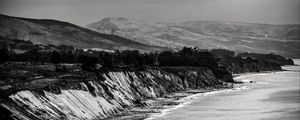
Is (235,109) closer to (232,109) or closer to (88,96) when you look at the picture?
(232,109)

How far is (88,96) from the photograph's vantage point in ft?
205

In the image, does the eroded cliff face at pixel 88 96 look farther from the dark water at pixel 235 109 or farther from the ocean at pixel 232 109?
the dark water at pixel 235 109

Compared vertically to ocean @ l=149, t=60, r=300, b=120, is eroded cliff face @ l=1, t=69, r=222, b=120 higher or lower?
higher

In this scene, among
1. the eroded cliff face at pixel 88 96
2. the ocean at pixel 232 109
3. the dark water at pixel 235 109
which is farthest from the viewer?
the dark water at pixel 235 109

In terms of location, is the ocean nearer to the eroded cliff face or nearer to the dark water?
the dark water

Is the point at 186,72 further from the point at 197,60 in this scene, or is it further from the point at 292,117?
the point at 292,117

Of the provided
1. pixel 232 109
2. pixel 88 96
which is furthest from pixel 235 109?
pixel 88 96

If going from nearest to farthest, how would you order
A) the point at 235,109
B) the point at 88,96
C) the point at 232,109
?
the point at 88,96 → the point at 232,109 → the point at 235,109

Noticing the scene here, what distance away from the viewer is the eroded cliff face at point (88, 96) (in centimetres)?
4916

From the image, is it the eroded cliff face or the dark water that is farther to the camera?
the dark water

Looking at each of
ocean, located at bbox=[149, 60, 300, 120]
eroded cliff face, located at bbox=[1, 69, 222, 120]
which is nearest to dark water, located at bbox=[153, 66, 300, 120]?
ocean, located at bbox=[149, 60, 300, 120]

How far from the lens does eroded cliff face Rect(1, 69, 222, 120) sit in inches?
1935

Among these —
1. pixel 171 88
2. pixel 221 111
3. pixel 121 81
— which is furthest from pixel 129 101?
pixel 171 88

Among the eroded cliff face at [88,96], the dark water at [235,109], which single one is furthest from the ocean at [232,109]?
the eroded cliff face at [88,96]
